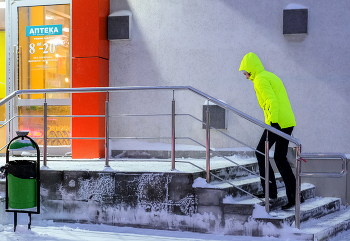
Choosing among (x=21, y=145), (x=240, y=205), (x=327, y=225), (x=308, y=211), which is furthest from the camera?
(x=308, y=211)

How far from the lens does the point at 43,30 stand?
689 centimetres

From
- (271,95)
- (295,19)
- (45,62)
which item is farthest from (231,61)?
(45,62)

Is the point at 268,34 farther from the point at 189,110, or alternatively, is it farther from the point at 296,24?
the point at 189,110

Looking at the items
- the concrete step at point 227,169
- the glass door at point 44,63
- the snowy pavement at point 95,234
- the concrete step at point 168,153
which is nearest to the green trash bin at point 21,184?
the snowy pavement at point 95,234

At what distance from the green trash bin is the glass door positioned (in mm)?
2454

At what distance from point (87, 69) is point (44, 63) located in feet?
3.24

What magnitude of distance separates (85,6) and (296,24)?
3.24 m

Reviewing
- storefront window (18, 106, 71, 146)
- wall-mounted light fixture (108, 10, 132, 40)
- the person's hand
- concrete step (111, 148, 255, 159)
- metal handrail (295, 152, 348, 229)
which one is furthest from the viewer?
storefront window (18, 106, 71, 146)

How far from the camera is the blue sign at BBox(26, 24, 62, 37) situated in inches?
269

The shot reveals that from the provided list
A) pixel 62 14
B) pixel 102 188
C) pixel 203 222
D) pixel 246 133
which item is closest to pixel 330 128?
pixel 246 133

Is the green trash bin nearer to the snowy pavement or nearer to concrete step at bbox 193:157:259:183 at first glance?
the snowy pavement

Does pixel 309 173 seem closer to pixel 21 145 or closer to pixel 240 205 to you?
pixel 240 205

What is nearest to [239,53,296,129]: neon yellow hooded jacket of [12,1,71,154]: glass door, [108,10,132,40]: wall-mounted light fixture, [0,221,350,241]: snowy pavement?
[0,221,350,241]: snowy pavement

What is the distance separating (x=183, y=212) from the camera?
453cm
